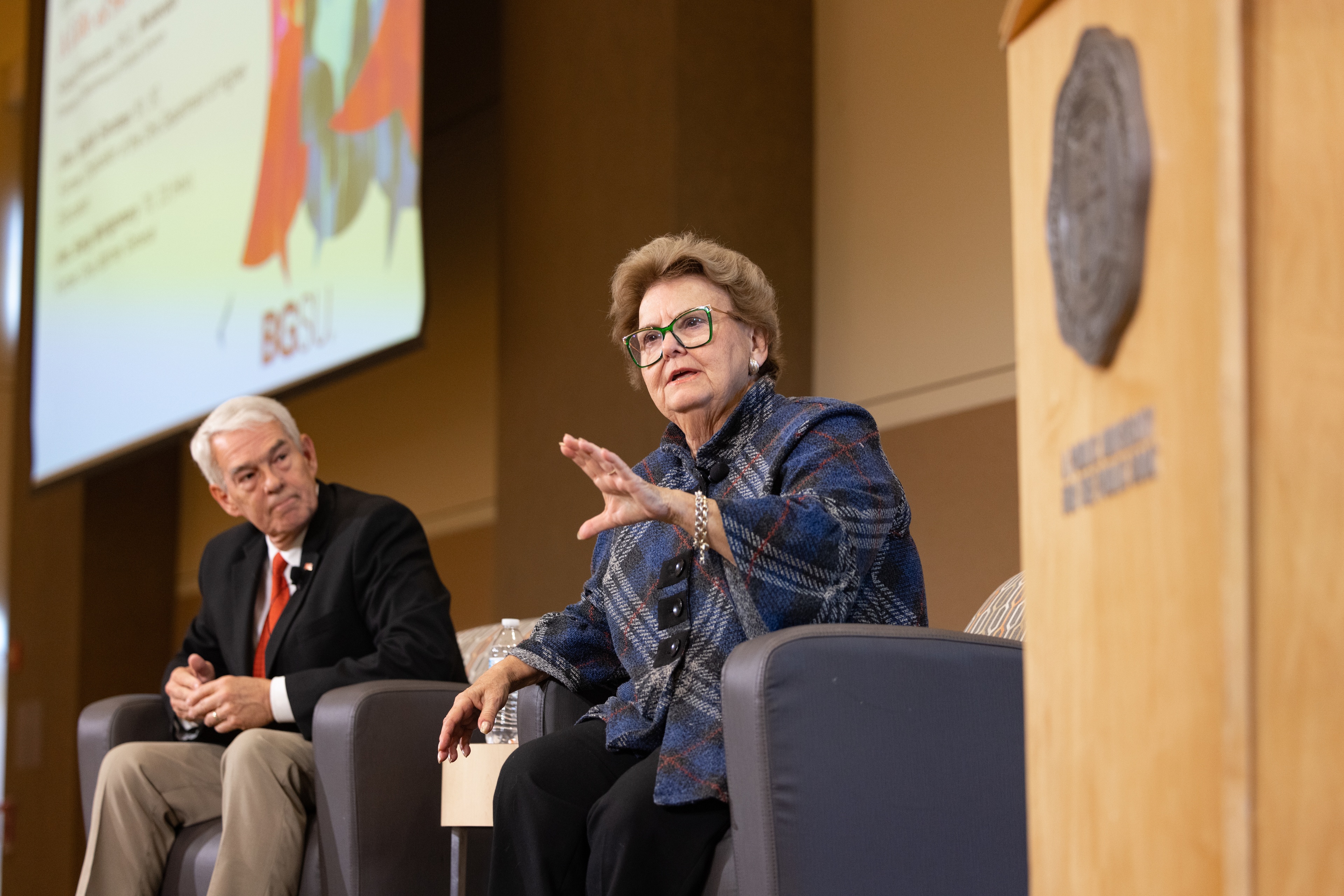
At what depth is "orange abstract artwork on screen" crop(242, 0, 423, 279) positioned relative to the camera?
3.69 metres

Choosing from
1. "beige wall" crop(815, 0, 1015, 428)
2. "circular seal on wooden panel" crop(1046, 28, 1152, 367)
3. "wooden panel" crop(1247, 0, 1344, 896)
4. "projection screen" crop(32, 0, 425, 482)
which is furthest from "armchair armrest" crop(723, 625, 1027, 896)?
"projection screen" crop(32, 0, 425, 482)

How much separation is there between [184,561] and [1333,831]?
628 centimetres

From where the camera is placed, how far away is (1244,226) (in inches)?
26.1

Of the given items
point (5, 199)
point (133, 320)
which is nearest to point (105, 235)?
point (133, 320)

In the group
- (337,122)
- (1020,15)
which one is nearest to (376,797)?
(1020,15)

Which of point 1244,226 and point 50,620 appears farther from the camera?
point 50,620

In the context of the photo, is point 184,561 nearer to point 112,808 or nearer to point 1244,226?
point 112,808

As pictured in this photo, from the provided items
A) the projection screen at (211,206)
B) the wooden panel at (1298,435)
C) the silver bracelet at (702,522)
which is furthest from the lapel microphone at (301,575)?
the wooden panel at (1298,435)

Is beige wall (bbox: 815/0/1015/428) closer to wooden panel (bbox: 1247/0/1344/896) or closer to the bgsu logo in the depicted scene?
the bgsu logo

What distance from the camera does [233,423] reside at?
9.32ft

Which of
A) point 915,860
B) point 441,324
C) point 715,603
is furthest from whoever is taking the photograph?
point 441,324

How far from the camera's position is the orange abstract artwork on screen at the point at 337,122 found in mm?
3693

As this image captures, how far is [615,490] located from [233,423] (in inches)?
63.9

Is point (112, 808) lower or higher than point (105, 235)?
lower
